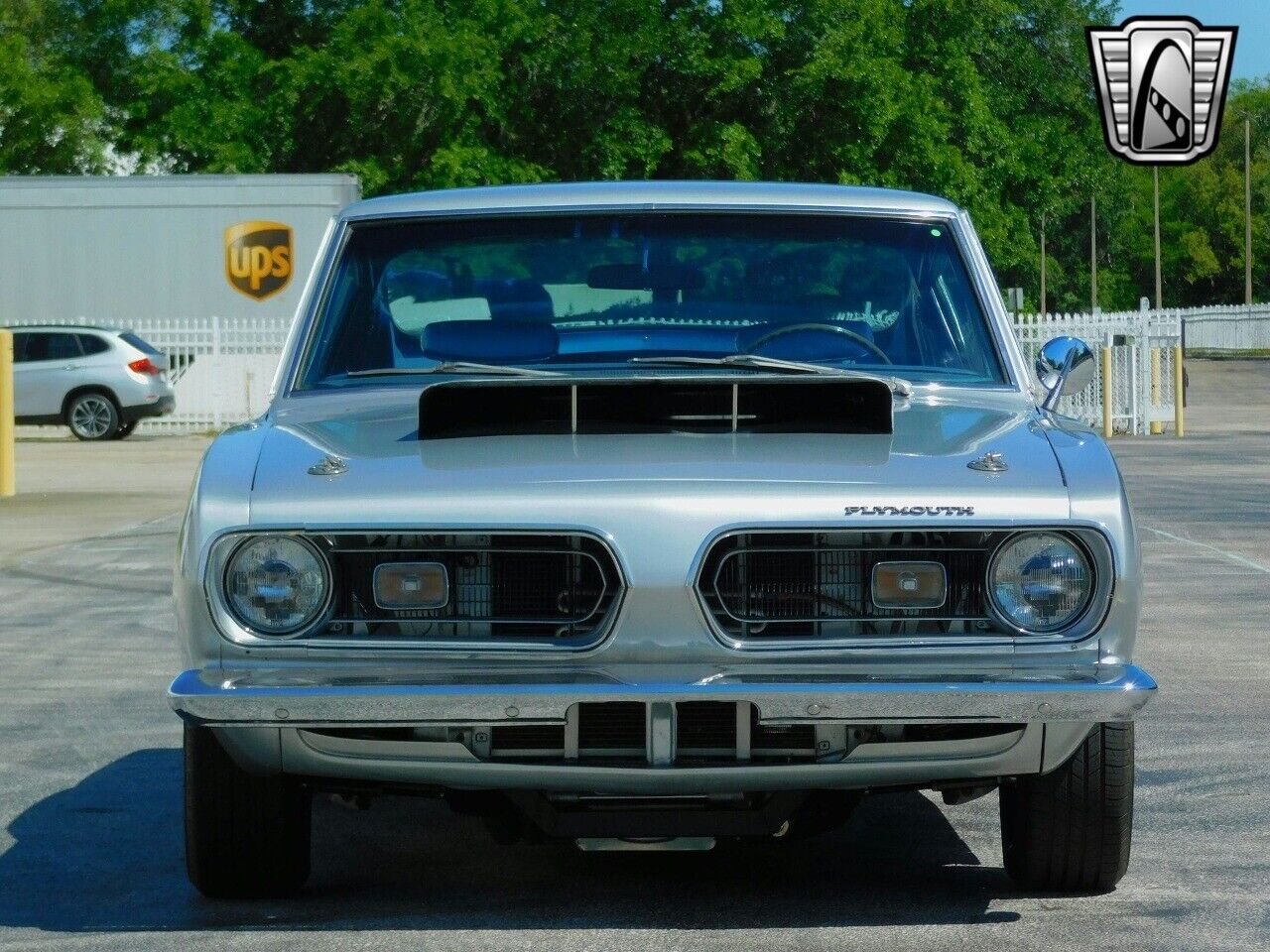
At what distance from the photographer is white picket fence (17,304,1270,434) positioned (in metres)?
29.1

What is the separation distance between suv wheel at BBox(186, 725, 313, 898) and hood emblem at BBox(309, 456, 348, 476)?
617mm

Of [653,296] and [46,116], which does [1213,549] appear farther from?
[46,116]

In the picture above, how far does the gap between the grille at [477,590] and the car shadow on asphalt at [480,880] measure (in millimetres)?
748

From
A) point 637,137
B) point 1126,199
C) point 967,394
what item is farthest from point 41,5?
point 967,394

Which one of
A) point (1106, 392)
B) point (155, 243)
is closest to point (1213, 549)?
point (1106, 392)

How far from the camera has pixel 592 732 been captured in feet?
13.9

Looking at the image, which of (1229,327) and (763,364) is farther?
(1229,327)

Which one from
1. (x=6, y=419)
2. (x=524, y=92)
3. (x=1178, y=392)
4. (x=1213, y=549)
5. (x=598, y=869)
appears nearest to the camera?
(x=598, y=869)

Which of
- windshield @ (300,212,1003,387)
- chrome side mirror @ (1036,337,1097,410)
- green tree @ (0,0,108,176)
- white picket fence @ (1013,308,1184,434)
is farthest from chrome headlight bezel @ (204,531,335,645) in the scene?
green tree @ (0,0,108,176)

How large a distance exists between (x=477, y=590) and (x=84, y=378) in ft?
81.6

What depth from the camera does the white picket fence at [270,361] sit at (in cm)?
2914

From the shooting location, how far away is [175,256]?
102ft

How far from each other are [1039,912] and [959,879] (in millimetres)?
375

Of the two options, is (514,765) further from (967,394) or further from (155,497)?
(155,497)
